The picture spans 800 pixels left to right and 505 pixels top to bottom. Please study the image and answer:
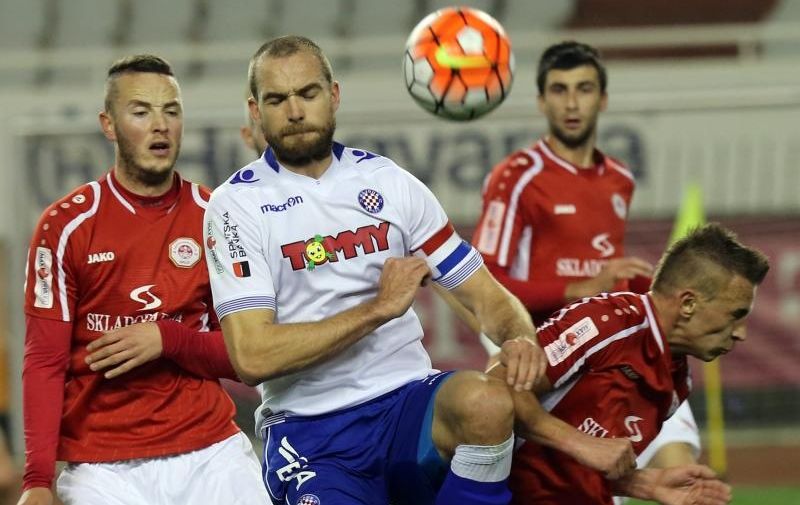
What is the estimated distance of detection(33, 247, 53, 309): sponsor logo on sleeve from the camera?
4.39 metres

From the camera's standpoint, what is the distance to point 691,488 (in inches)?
156

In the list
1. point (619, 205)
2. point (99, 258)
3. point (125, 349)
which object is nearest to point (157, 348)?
point (125, 349)

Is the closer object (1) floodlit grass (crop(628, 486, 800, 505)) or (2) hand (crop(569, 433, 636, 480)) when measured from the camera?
(2) hand (crop(569, 433, 636, 480))

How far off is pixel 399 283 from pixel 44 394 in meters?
1.19

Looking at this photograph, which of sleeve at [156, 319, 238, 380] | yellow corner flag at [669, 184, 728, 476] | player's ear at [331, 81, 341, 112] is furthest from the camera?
yellow corner flag at [669, 184, 728, 476]

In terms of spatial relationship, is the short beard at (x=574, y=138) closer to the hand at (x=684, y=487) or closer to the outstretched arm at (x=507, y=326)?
the outstretched arm at (x=507, y=326)

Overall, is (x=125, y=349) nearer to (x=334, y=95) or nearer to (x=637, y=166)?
(x=334, y=95)

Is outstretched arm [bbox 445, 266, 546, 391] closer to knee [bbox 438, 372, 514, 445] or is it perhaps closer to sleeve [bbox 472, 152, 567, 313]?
knee [bbox 438, 372, 514, 445]

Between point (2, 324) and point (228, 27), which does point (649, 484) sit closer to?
point (2, 324)

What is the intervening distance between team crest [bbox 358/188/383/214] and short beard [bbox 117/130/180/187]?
0.71 meters

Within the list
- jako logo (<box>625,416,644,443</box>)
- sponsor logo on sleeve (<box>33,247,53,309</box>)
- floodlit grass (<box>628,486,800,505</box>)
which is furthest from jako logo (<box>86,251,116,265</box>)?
floodlit grass (<box>628,486,800,505</box>)

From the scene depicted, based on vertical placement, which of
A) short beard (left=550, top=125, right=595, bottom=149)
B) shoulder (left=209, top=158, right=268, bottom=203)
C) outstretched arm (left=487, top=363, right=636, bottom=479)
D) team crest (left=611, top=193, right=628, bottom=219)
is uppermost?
shoulder (left=209, top=158, right=268, bottom=203)

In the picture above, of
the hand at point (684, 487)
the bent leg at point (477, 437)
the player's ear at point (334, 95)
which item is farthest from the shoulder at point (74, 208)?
the hand at point (684, 487)

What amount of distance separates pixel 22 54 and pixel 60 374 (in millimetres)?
9468
